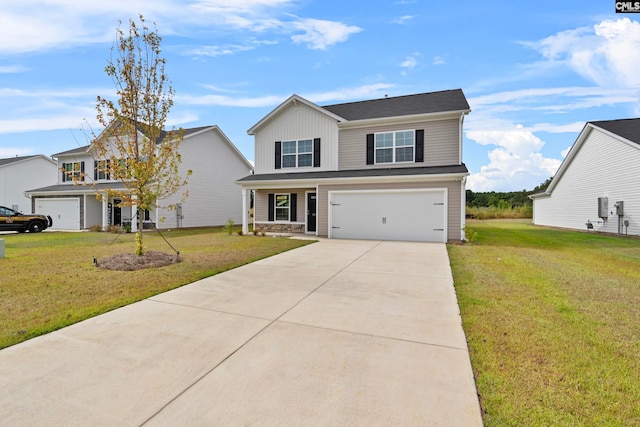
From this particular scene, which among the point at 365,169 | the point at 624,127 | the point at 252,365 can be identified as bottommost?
the point at 252,365

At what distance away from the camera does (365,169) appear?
14.5 m

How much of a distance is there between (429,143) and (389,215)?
392 centimetres

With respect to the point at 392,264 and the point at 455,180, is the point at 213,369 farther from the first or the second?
the point at 455,180

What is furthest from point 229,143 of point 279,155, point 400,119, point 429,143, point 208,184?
point 429,143

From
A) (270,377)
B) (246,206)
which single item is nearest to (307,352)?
(270,377)

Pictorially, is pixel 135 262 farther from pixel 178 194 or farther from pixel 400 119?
pixel 178 194

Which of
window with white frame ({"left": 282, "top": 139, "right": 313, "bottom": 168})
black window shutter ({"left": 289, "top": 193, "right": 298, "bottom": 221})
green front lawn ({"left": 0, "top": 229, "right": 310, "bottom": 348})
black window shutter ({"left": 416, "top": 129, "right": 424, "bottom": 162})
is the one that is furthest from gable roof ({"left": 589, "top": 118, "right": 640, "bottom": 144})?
green front lawn ({"left": 0, "top": 229, "right": 310, "bottom": 348})

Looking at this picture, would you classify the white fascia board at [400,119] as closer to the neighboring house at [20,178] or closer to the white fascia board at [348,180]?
the white fascia board at [348,180]

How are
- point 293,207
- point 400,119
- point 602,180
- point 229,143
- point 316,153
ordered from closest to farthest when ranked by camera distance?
1. point 400,119
2. point 316,153
3. point 293,207
4. point 602,180
5. point 229,143

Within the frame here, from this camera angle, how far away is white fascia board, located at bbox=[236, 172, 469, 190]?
39.2ft

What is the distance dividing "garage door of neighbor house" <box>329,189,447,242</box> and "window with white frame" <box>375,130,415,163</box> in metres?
2.14

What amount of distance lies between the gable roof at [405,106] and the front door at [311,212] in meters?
4.50

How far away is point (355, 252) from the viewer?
9633 mm

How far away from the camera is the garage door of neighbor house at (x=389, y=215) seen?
40.9ft
